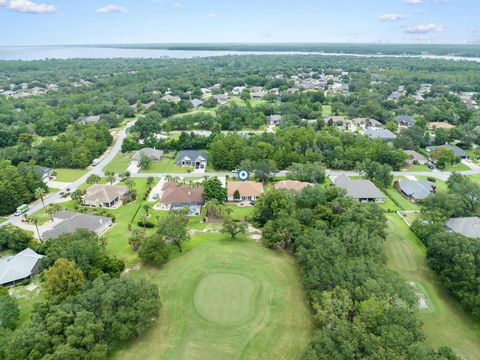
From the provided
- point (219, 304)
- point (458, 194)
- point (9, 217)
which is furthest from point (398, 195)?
point (9, 217)

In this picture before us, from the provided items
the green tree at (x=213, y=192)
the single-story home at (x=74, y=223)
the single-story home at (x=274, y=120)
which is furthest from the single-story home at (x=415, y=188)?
the single-story home at (x=274, y=120)

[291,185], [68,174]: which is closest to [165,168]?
[68,174]

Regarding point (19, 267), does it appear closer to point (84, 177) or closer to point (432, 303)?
point (84, 177)

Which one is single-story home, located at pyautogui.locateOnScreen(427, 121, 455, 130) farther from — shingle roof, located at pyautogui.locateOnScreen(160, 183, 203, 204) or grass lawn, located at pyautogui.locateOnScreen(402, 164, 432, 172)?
shingle roof, located at pyautogui.locateOnScreen(160, 183, 203, 204)

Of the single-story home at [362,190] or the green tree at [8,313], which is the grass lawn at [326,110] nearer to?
the single-story home at [362,190]

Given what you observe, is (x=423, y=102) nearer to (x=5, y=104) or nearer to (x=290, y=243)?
(x=290, y=243)

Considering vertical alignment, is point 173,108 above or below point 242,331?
above

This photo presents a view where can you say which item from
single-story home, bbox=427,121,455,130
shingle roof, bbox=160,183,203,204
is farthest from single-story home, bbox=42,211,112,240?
single-story home, bbox=427,121,455,130
